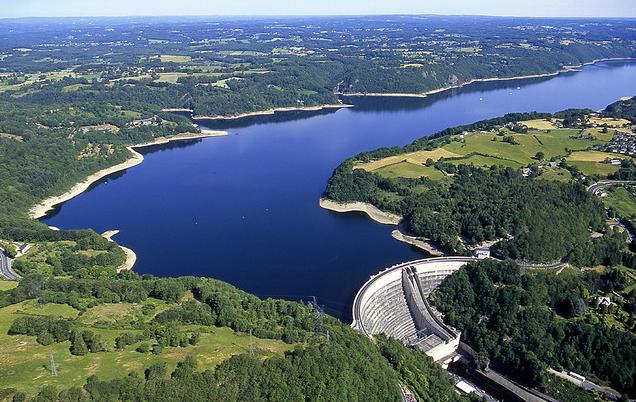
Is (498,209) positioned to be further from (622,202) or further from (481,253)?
(622,202)

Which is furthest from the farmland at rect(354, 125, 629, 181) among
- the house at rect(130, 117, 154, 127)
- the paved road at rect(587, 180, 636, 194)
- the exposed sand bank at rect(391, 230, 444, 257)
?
the house at rect(130, 117, 154, 127)

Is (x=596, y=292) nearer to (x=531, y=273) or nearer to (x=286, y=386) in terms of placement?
(x=531, y=273)

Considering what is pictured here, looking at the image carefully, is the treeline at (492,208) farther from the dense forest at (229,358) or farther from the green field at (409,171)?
the dense forest at (229,358)

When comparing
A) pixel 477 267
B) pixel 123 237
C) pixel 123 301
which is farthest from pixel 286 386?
pixel 123 237

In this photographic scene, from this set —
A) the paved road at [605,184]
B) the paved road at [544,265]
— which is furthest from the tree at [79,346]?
the paved road at [605,184]

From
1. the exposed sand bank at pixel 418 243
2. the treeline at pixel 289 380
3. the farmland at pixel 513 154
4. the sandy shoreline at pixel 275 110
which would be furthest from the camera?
the sandy shoreline at pixel 275 110

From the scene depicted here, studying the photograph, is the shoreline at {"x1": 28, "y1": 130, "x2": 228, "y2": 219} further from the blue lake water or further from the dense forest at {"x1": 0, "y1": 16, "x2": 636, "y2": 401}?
the blue lake water

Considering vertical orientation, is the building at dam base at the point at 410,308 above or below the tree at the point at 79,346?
below

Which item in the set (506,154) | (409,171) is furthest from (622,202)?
(409,171)
